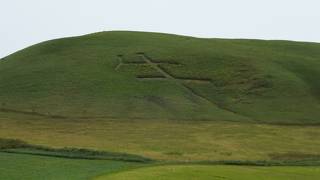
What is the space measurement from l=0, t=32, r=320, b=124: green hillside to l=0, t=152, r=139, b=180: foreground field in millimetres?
25271

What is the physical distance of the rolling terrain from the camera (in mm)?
42688

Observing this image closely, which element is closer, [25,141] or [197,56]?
[25,141]

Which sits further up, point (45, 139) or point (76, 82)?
point (76, 82)

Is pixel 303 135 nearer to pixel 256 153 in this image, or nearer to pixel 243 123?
pixel 243 123

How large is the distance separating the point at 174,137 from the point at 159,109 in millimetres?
12530

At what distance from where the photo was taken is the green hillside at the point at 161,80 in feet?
234

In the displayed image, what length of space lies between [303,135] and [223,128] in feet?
24.7

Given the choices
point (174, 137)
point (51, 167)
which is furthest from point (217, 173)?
point (174, 137)

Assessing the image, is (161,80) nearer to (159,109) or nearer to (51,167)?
(159,109)

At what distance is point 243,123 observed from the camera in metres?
67.8

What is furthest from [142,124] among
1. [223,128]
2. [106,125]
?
[223,128]

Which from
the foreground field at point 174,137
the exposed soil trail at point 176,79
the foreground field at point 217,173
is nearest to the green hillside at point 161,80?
the exposed soil trail at point 176,79

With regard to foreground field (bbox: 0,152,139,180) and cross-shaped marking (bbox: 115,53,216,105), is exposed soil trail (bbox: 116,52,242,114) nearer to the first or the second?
cross-shaped marking (bbox: 115,53,216,105)

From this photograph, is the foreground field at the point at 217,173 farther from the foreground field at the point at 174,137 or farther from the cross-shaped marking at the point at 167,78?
the cross-shaped marking at the point at 167,78
